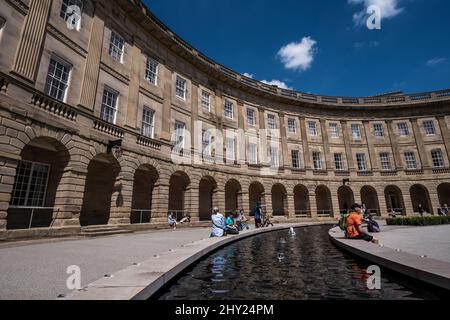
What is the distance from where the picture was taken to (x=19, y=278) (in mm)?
4094

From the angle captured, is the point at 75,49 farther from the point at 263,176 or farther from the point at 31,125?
the point at 263,176

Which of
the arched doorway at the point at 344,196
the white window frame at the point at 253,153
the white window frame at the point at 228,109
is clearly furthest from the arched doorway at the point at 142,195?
the arched doorway at the point at 344,196

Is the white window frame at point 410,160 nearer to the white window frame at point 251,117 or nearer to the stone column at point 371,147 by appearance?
the stone column at point 371,147

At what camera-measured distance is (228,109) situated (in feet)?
82.3

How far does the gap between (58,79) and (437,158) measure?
3835 centimetres

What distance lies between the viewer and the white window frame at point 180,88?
2033 centimetres

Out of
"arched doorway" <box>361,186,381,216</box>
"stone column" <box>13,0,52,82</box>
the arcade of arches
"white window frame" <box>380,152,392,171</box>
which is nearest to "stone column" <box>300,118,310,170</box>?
the arcade of arches

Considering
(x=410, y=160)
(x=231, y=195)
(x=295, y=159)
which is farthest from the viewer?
(x=410, y=160)

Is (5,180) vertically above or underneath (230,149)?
underneath

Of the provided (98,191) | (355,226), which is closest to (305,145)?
(355,226)

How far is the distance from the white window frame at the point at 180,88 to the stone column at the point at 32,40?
996 cm

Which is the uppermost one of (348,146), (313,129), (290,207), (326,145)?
(313,129)

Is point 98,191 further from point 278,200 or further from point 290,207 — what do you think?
point 278,200

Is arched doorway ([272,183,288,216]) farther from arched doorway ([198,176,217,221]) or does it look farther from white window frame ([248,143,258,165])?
arched doorway ([198,176,217,221])
